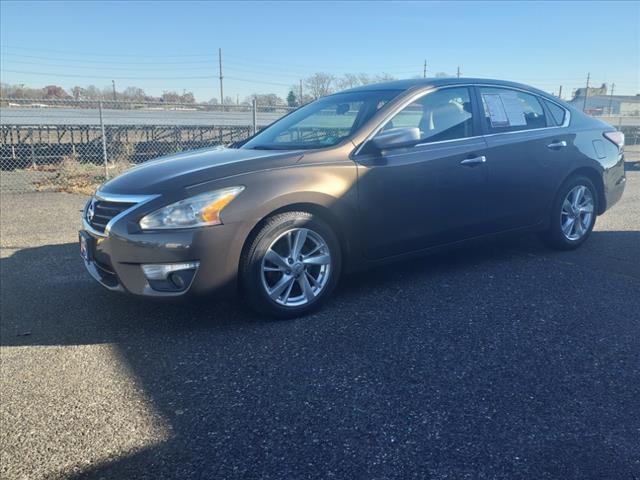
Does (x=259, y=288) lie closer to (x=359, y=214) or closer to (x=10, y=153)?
(x=359, y=214)

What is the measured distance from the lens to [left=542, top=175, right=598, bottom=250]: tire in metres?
5.12

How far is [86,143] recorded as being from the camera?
54.0ft

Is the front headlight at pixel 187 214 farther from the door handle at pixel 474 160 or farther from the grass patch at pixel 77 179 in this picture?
the grass patch at pixel 77 179

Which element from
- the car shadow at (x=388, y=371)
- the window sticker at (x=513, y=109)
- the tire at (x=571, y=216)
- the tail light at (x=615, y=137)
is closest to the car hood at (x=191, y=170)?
the car shadow at (x=388, y=371)

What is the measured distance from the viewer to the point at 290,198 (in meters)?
3.59

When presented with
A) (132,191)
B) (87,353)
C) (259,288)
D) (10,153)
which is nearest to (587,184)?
(259,288)

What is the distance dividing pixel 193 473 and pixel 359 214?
218 cm

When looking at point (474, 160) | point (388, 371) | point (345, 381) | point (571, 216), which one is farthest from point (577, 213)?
point (345, 381)

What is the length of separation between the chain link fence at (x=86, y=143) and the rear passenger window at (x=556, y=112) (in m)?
6.63

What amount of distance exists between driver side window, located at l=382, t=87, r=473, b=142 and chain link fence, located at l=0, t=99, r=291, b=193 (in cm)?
676

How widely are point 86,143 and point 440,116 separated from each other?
47.9 feet

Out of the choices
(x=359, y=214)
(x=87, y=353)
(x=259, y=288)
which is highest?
(x=359, y=214)

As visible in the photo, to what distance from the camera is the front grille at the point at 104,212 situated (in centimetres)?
354

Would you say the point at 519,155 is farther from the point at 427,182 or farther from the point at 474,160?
the point at 427,182
